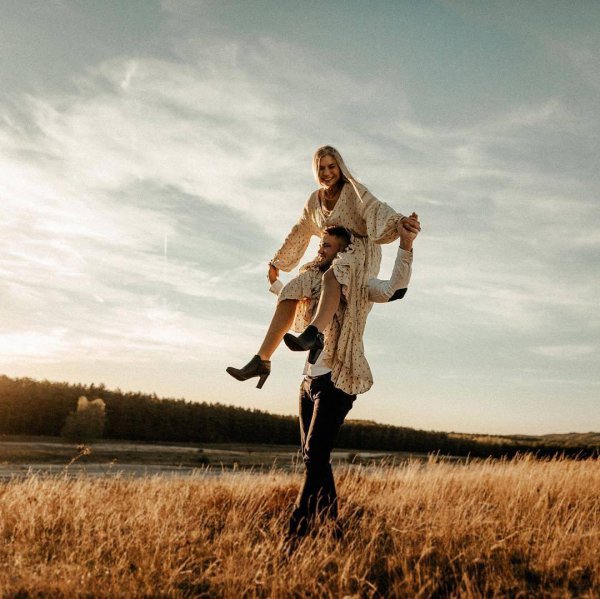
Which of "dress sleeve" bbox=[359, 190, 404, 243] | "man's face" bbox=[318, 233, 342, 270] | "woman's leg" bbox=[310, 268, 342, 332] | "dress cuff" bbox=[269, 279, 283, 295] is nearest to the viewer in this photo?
"woman's leg" bbox=[310, 268, 342, 332]

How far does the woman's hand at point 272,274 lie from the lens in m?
4.76

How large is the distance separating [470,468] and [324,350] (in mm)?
5931

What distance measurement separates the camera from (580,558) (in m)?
3.85

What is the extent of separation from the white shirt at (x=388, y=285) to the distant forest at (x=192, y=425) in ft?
70.7

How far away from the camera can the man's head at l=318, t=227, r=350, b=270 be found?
4.17 meters

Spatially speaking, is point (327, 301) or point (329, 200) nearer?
point (327, 301)

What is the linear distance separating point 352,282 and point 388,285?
245 millimetres

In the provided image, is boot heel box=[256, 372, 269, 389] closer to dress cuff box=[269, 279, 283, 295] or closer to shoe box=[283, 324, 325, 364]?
shoe box=[283, 324, 325, 364]

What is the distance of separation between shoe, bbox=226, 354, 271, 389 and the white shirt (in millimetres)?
311

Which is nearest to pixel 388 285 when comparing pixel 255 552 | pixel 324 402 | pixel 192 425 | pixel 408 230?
pixel 408 230

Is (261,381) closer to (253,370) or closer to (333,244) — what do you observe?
→ (253,370)

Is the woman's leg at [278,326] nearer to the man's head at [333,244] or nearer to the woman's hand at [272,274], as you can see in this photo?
the man's head at [333,244]

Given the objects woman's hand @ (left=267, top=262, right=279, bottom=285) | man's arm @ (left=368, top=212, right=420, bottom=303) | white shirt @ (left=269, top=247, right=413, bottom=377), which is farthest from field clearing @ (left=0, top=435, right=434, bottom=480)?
man's arm @ (left=368, top=212, right=420, bottom=303)

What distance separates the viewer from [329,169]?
426 centimetres
